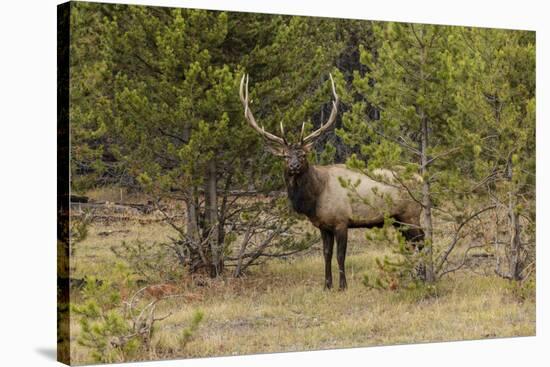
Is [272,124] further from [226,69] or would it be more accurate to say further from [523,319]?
[523,319]

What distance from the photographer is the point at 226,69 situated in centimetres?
1107

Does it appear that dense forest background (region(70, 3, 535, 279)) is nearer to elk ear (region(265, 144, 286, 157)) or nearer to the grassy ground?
elk ear (region(265, 144, 286, 157))

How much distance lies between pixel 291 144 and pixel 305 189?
1.74ft

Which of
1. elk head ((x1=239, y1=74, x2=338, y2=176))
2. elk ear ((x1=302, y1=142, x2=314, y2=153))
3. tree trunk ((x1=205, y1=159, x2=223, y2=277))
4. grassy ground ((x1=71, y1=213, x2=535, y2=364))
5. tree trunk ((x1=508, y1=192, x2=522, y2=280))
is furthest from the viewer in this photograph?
tree trunk ((x1=508, y1=192, x2=522, y2=280))

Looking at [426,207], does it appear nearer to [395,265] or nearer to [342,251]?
[395,265]

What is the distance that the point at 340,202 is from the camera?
1190cm

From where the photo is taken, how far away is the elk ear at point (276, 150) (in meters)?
11.4

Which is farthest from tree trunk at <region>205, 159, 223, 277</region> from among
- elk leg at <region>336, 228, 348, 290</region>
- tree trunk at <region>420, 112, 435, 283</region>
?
tree trunk at <region>420, 112, 435, 283</region>

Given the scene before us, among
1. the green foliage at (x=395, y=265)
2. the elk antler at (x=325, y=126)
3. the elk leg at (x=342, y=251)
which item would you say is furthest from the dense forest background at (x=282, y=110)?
the elk leg at (x=342, y=251)

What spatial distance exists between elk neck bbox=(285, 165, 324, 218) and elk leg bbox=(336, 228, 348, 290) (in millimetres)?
354

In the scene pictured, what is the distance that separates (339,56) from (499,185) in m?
2.20

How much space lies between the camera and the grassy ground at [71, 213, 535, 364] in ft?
34.2

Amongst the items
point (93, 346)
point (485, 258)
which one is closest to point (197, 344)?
point (93, 346)

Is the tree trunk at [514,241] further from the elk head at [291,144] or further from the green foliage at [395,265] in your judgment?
the elk head at [291,144]
